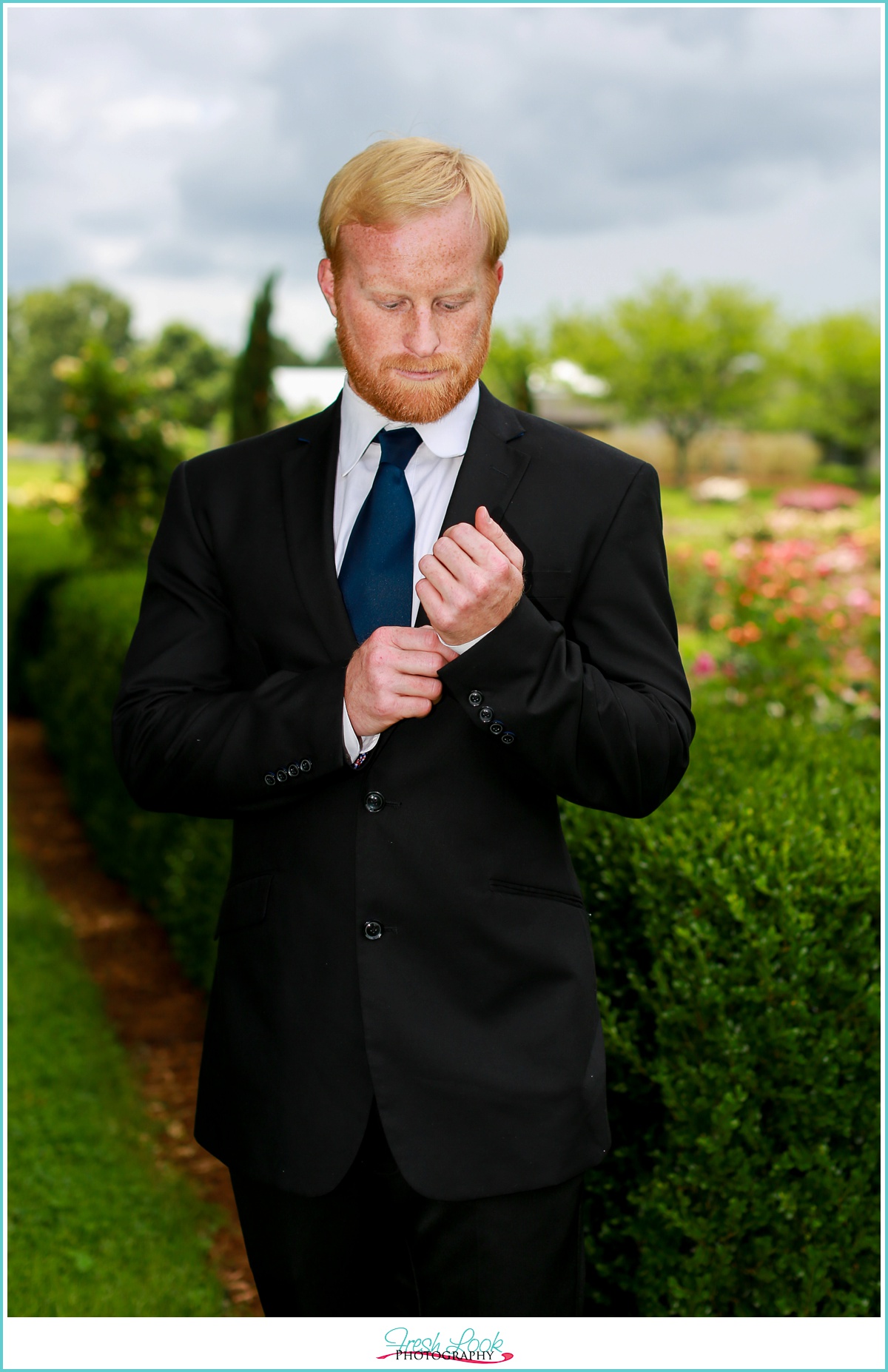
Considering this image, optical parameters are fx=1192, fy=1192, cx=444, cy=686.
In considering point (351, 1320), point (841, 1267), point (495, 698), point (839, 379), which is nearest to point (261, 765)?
point (495, 698)

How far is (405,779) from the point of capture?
1.91m

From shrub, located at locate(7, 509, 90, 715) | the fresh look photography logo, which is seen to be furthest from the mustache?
shrub, located at locate(7, 509, 90, 715)

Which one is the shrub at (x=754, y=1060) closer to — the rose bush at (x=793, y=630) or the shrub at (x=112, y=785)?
the shrub at (x=112, y=785)

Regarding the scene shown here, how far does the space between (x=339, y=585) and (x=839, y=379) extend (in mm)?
64243

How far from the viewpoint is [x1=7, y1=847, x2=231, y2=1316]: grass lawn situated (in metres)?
3.71

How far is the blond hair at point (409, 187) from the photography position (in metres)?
1.81

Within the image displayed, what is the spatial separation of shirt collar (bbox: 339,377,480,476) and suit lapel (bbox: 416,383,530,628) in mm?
19

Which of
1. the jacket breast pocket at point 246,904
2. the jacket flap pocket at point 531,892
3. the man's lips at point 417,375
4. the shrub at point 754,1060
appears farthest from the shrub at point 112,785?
the man's lips at point 417,375

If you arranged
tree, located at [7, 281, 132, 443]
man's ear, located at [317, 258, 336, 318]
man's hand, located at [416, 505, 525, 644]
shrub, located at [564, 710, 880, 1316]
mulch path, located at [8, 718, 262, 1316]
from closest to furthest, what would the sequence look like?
man's hand, located at [416, 505, 525, 644] < man's ear, located at [317, 258, 336, 318] < shrub, located at [564, 710, 880, 1316] < mulch path, located at [8, 718, 262, 1316] < tree, located at [7, 281, 132, 443]

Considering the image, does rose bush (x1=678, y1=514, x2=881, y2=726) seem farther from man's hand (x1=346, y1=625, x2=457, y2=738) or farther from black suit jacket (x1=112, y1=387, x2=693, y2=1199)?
man's hand (x1=346, y1=625, x2=457, y2=738)

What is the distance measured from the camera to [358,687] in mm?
1781

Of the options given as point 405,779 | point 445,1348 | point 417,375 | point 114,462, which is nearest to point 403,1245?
point 445,1348

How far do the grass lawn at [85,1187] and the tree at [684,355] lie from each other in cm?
5728

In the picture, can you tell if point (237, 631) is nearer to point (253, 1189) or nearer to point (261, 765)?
point (261, 765)
